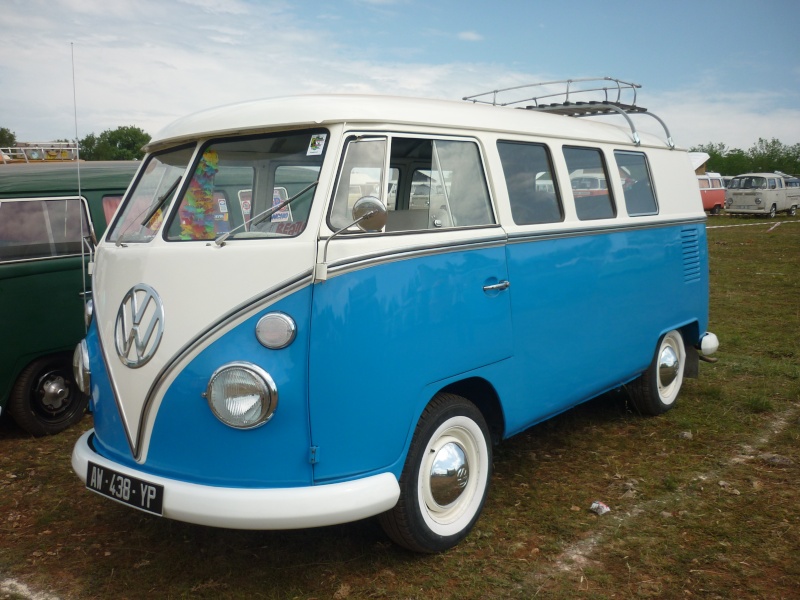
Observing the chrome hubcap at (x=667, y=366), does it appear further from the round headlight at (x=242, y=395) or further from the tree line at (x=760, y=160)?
the tree line at (x=760, y=160)

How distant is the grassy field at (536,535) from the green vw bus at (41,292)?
32cm

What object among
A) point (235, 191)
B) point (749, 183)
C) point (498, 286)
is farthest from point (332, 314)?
point (749, 183)

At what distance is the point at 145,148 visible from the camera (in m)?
4.14

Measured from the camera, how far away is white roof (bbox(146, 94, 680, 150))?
3.35 metres

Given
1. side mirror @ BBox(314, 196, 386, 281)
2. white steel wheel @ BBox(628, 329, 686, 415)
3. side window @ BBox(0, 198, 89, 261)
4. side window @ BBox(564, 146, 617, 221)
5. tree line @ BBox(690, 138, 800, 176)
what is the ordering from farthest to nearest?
tree line @ BBox(690, 138, 800, 176), white steel wheel @ BBox(628, 329, 686, 415), side window @ BBox(0, 198, 89, 261), side window @ BBox(564, 146, 617, 221), side mirror @ BBox(314, 196, 386, 281)

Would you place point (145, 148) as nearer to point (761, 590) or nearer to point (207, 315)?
point (207, 315)

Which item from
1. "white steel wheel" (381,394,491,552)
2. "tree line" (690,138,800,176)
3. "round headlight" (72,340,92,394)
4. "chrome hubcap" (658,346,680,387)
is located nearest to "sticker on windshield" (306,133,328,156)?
"white steel wheel" (381,394,491,552)

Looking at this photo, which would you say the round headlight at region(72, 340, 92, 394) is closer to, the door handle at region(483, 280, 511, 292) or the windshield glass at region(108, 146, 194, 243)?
the windshield glass at region(108, 146, 194, 243)

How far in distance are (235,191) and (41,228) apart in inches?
112

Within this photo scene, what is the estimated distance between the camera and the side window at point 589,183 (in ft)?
15.6

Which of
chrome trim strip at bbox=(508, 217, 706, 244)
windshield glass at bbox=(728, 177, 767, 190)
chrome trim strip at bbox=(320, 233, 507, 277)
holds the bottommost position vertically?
chrome trim strip at bbox=(320, 233, 507, 277)

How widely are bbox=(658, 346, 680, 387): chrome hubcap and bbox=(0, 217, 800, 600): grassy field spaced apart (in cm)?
33

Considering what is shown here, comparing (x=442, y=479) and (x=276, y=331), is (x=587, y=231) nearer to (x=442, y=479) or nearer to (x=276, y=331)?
(x=442, y=479)

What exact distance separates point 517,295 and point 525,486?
1317 mm
